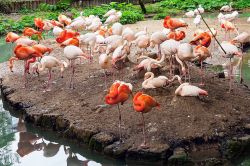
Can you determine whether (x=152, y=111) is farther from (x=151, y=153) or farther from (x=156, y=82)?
(x=151, y=153)

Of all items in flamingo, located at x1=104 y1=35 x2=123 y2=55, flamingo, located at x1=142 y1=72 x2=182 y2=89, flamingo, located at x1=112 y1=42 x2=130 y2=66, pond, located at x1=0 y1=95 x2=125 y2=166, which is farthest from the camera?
flamingo, located at x1=104 y1=35 x2=123 y2=55

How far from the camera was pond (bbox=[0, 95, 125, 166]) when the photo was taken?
19.6 ft

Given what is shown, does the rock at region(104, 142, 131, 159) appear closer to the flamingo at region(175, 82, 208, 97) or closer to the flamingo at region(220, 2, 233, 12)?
the flamingo at region(175, 82, 208, 97)

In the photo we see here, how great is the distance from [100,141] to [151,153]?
707 mm

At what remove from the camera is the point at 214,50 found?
10555 millimetres

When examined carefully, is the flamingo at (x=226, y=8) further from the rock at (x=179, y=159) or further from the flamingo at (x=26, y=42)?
the rock at (x=179, y=159)

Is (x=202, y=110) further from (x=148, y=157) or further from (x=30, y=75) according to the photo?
(x=30, y=75)

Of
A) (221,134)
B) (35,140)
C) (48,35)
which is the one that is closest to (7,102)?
(35,140)

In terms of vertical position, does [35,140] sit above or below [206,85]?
below

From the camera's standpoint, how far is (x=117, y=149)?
5.64 meters

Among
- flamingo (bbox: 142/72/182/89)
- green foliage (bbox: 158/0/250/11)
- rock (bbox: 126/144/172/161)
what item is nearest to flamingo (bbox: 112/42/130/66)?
flamingo (bbox: 142/72/182/89)

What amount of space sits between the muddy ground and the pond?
201 millimetres

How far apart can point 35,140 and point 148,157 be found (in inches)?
77.1

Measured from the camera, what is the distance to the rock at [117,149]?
5.61 meters
